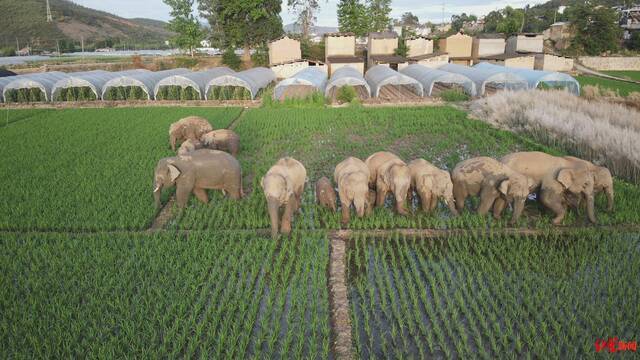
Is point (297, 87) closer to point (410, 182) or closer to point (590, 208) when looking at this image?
point (410, 182)

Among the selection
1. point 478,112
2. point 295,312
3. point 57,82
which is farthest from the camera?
point 57,82

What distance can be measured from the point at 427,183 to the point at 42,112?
23171 mm

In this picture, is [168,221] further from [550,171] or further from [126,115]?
[126,115]

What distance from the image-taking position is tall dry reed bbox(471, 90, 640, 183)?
12555mm

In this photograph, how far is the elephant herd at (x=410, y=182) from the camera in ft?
30.2

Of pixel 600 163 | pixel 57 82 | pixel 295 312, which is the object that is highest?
pixel 57 82

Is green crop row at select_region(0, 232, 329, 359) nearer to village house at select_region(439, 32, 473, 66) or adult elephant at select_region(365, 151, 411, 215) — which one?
adult elephant at select_region(365, 151, 411, 215)

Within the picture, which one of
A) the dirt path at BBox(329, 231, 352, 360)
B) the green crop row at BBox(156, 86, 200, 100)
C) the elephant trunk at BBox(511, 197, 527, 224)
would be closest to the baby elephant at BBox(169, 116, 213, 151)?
the dirt path at BBox(329, 231, 352, 360)

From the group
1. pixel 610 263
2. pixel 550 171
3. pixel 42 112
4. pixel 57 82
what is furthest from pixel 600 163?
pixel 57 82

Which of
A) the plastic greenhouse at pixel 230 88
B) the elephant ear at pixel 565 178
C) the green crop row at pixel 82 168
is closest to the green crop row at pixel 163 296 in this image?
the green crop row at pixel 82 168

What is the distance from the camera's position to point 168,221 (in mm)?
9922

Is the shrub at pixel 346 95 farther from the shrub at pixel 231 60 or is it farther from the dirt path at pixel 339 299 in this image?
the shrub at pixel 231 60

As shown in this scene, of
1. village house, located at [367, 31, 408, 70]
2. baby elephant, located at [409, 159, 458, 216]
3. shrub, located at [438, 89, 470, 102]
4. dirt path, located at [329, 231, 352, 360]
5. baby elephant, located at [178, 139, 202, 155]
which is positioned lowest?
dirt path, located at [329, 231, 352, 360]

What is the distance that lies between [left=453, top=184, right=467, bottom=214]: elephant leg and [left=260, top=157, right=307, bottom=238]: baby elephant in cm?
348
